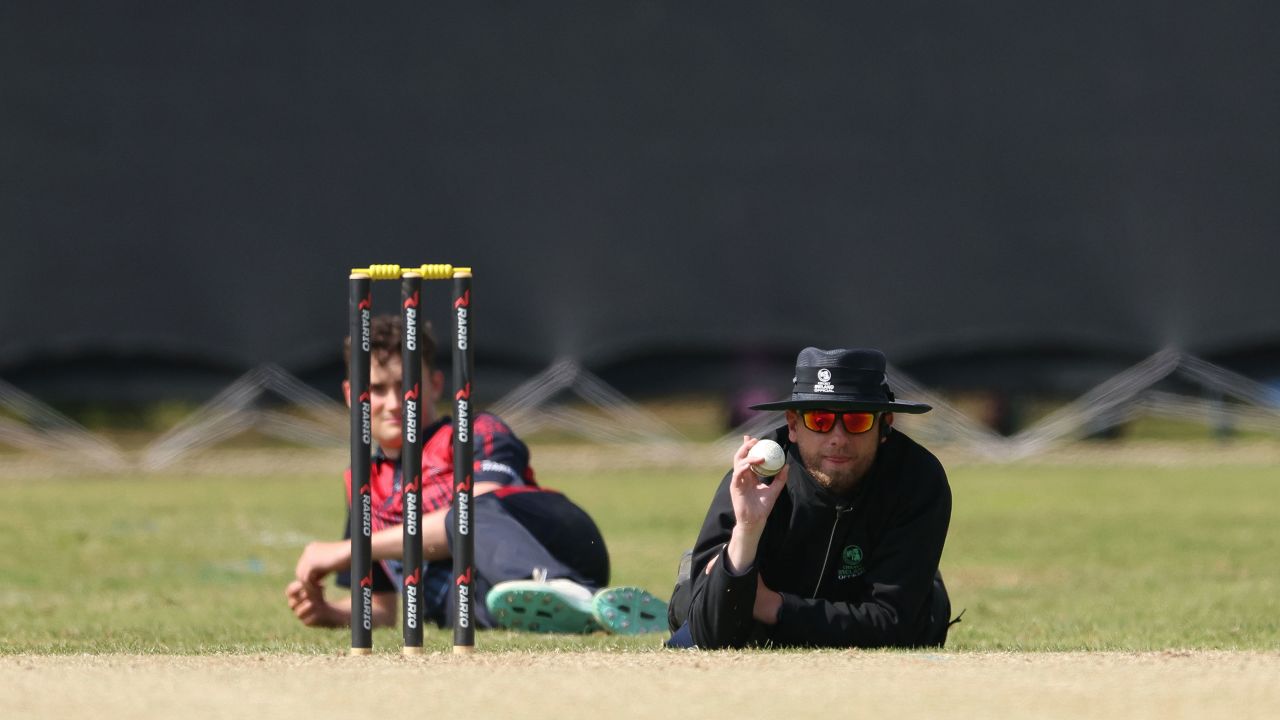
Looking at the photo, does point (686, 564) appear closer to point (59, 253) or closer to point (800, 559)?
point (800, 559)

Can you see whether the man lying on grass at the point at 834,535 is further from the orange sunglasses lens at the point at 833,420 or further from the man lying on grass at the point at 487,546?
the man lying on grass at the point at 487,546

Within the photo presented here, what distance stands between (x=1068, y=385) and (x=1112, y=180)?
Answer: 91.3 inches

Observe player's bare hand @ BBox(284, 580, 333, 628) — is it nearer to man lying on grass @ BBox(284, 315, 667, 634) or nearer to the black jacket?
man lying on grass @ BBox(284, 315, 667, 634)

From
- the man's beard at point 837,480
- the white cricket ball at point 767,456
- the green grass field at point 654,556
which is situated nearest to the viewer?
the white cricket ball at point 767,456

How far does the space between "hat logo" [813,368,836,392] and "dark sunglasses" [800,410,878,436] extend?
69mm

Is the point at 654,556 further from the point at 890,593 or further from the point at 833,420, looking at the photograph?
the point at 833,420

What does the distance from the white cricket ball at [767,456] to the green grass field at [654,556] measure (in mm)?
1240

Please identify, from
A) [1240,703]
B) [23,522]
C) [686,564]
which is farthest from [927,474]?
[23,522]

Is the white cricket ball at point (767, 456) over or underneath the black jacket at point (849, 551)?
over

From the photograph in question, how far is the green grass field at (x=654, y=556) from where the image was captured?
751 centimetres

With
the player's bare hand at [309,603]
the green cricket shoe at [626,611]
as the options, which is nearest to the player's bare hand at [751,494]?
the green cricket shoe at [626,611]

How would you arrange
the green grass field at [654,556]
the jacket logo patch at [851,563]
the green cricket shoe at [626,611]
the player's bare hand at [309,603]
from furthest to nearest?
the green grass field at [654,556] → the player's bare hand at [309,603] → the green cricket shoe at [626,611] → the jacket logo patch at [851,563]

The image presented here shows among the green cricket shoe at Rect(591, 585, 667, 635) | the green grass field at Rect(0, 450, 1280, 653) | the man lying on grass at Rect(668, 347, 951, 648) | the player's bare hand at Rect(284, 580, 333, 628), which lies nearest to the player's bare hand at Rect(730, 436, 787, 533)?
the man lying on grass at Rect(668, 347, 951, 648)

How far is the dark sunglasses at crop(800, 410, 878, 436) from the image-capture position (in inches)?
230
